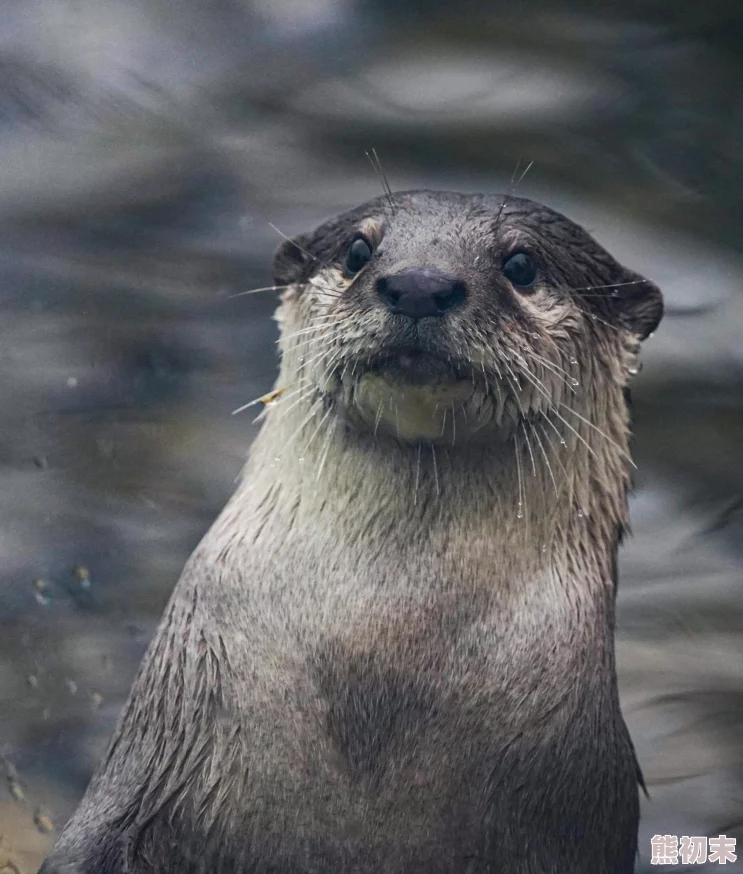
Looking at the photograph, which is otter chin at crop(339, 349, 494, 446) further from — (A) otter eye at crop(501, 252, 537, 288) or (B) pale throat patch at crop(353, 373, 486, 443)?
(A) otter eye at crop(501, 252, 537, 288)

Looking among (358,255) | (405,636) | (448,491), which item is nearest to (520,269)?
(358,255)

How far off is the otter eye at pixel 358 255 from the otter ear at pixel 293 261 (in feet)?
0.68

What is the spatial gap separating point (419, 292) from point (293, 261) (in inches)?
25.8

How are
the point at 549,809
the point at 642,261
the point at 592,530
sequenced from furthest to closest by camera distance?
1. the point at 642,261
2. the point at 592,530
3. the point at 549,809

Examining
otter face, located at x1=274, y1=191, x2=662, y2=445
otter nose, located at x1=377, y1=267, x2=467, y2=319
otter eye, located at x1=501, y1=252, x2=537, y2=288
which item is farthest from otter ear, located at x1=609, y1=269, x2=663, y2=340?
otter nose, located at x1=377, y1=267, x2=467, y2=319

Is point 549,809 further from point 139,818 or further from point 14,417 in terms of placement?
point 14,417

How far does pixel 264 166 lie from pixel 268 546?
1334mm

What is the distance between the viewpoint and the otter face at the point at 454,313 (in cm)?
244

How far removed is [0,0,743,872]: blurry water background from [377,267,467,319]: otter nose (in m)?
1.27

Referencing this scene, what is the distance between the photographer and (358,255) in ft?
8.82

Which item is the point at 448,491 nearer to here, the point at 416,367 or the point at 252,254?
the point at 416,367

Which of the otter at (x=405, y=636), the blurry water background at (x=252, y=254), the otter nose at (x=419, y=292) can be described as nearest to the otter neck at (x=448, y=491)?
the otter at (x=405, y=636)

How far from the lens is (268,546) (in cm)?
274

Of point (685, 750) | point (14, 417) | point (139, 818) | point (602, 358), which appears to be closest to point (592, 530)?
point (602, 358)
